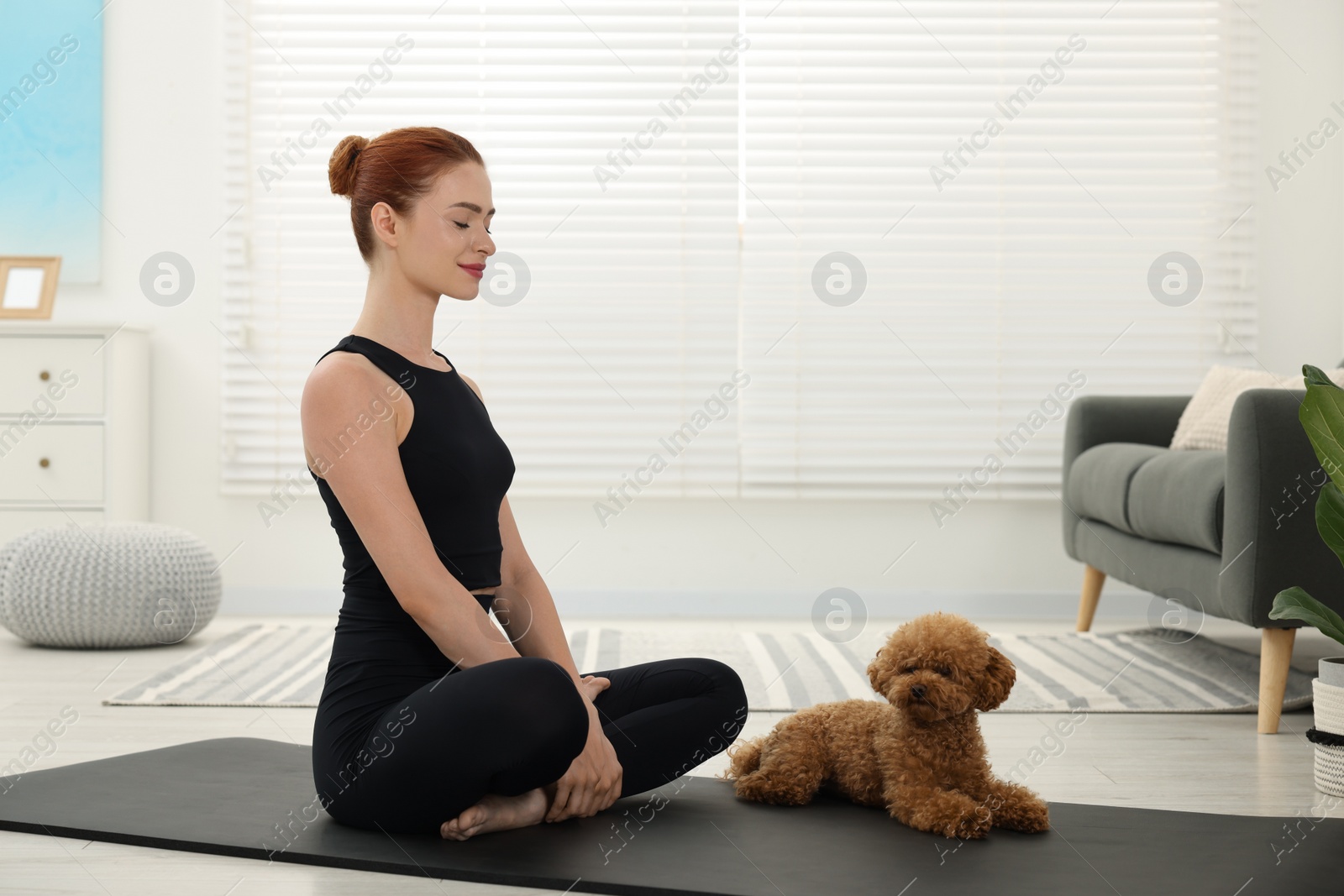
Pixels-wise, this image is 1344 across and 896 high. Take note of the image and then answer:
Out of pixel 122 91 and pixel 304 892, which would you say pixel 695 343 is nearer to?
pixel 122 91

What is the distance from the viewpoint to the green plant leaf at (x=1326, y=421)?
1.92 m

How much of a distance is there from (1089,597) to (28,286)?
3.63m

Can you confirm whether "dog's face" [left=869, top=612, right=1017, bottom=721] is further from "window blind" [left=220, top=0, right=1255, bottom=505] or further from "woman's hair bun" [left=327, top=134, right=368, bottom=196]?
"window blind" [left=220, top=0, right=1255, bottom=505]

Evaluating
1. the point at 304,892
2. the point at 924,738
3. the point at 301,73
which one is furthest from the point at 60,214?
the point at 924,738

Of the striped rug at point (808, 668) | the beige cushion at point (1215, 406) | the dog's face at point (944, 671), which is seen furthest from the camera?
the beige cushion at point (1215, 406)

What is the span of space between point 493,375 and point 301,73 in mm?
1247

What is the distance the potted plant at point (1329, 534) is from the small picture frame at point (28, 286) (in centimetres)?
376

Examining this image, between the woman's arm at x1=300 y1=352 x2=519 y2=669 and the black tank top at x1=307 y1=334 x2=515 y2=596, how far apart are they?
0.13 feet

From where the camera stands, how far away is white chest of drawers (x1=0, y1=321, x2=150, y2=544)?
11.8ft

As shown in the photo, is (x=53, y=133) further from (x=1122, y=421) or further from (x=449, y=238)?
(x=1122, y=421)

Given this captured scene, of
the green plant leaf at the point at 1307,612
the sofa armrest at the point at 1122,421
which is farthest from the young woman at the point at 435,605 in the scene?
the sofa armrest at the point at 1122,421

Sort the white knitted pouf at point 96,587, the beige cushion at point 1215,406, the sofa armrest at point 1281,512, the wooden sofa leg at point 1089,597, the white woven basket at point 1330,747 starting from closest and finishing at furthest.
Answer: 1. the white woven basket at point 1330,747
2. the sofa armrest at point 1281,512
3. the white knitted pouf at point 96,587
4. the beige cushion at point 1215,406
5. the wooden sofa leg at point 1089,597

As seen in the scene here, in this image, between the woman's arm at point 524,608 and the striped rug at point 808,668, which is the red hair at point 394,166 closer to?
the woman's arm at point 524,608

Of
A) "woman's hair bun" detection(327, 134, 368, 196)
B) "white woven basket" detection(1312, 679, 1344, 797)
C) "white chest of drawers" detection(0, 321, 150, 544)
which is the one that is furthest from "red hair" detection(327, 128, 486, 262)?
"white chest of drawers" detection(0, 321, 150, 544)
